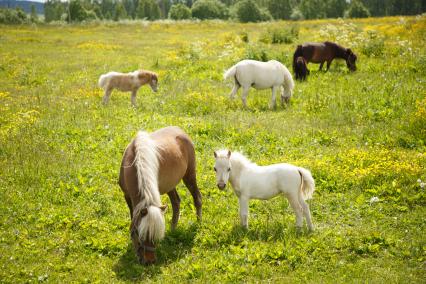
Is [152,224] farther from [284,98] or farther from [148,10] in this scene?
[148,10]

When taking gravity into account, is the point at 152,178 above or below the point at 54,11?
below

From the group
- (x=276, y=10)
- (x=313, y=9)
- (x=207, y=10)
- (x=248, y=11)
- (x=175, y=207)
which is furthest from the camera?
(x=276, y=10)

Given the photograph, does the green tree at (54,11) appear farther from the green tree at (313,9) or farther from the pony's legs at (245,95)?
the pony's legs at (245,95)

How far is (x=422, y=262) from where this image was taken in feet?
21.0

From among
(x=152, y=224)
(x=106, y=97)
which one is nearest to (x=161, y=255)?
(x=152, y=224)

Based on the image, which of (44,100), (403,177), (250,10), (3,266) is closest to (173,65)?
(44,100)

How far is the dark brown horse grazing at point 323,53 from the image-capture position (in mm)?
20741

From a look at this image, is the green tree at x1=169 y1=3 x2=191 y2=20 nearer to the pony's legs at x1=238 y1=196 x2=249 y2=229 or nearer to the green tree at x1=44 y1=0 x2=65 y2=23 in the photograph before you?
the green tree at x1=44 y1=0 x2=65 y2=23

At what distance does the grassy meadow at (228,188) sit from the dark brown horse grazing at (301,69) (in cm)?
40

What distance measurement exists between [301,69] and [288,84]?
12.4 ft

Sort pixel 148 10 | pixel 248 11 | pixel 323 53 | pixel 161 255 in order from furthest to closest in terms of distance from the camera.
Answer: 1. pixel 148 10
2. pixel 248 11
3. pixel 323 53
4. pixel 161 255

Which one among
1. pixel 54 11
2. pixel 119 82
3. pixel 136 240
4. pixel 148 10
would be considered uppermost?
pixel 148 10

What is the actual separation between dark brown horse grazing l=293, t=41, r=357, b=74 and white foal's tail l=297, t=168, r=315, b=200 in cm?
1380

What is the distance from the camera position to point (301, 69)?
19.4 m
